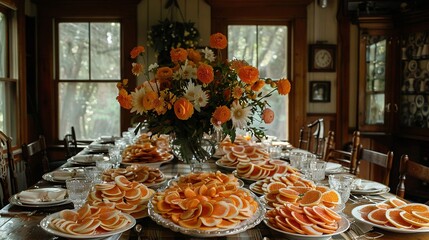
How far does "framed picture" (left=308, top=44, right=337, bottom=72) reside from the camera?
5.04m

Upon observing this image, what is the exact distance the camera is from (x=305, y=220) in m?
1.32

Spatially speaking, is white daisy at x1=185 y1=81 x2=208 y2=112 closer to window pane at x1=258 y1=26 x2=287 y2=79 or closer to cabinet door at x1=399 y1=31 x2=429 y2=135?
window pane at x1=258 y1=26 x2=287 y2=79

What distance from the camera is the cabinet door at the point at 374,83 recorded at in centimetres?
494

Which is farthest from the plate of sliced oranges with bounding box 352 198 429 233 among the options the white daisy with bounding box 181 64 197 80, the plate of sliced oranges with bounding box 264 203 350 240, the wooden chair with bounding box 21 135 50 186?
the wooden chair with bounding box 21 135 50 186

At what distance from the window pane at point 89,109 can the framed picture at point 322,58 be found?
2.23 meters

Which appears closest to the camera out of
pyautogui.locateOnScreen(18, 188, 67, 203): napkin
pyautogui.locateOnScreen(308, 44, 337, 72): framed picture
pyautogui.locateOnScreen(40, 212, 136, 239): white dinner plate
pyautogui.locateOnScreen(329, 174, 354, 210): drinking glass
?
pyautogui.locateOnScreen(40, 212, 136, 239): white dinner plate

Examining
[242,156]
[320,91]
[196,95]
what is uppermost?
[320,91]

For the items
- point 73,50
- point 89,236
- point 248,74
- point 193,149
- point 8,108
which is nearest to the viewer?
point 89,236

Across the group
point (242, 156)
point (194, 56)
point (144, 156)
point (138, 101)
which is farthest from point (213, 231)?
point (144, 156)

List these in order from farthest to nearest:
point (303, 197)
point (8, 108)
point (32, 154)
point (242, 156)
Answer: point (8, 108), point (32, 154), point (242, 156), point (303, 197)

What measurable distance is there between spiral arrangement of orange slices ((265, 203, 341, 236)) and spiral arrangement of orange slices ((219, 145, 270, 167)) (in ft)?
3.62

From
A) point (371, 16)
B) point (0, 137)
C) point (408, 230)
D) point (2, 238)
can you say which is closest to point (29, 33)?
point (0, 137)

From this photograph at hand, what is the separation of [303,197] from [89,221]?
0.69 meters

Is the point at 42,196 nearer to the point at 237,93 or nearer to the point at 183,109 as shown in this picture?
the point at 183,109
